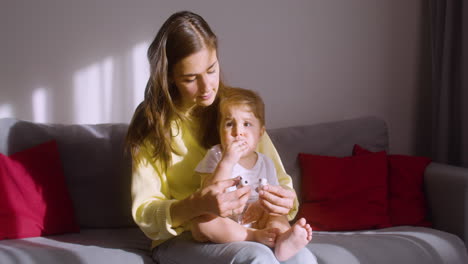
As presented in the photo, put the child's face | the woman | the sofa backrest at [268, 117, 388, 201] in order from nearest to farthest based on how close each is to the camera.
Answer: the woman → the child's face → the sofa backrest at [268, 117, 388, 201]

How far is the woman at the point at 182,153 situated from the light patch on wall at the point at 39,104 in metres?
0.94

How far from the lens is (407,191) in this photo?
7.11 ft

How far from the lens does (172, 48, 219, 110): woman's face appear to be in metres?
1.61

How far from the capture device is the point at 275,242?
1.44 meters

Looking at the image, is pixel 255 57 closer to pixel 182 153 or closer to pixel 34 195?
pixel 182 153

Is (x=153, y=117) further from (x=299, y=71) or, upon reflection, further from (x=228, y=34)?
(x=299, y=71)

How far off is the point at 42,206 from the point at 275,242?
3.40ft

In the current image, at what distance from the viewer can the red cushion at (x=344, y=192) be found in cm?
209

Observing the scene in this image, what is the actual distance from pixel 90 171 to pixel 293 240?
108cm

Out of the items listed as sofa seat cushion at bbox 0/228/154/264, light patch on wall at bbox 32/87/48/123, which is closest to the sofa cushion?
sofa seat cushion at bbox 0/228/154/264

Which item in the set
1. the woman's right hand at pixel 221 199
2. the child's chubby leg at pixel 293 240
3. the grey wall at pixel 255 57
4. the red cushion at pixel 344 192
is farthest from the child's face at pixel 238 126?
the grey wall at pixel 255 57

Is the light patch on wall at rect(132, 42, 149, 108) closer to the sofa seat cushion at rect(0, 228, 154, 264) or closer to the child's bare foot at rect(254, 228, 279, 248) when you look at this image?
the sofa seat cushion at rect(0, 228, 154, 264)

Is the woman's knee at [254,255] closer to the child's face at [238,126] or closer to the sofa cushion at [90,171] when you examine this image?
the child's face at [238,126]

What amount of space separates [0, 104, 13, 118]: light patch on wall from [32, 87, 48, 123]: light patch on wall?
0.36 feet
